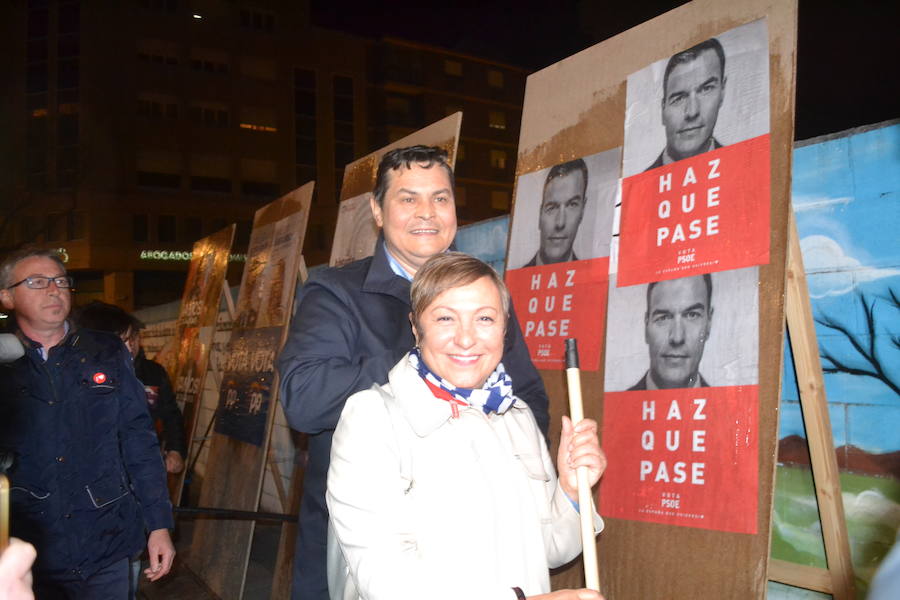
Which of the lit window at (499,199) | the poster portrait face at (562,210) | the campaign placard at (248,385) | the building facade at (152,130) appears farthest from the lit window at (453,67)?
the poster portrait face at (562,210)

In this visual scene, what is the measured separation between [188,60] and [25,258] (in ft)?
93.4

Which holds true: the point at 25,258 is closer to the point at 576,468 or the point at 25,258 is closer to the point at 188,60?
the point at 576,468

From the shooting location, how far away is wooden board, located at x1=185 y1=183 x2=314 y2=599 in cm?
440

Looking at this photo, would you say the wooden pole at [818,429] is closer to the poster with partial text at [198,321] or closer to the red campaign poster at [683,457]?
the red campaign poster at [683,457]

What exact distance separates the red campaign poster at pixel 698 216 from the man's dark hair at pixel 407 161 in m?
0.68

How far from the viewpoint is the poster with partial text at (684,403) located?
184 centimetres

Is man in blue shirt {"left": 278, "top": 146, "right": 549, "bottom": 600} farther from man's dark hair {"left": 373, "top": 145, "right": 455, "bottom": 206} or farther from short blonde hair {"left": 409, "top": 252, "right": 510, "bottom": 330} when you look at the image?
short blonde hair {"left": 409, "top": 252, "right": 510, "bottom": 330}

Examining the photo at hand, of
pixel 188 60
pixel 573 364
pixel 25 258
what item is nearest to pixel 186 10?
pixel 188 60

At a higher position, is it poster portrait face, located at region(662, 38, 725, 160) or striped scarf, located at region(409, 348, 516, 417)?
poster portrait face, located at region(662, 38, 725, 160)

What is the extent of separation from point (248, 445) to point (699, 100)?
3.69 m

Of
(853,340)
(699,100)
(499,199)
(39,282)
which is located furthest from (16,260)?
(499,199)

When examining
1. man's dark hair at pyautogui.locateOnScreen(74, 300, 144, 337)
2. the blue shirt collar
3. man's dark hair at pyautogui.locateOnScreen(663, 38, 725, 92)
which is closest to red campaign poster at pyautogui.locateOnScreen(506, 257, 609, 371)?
man's dark hair at pyautogui.locateOnScreen(663, 38, 725, 92)

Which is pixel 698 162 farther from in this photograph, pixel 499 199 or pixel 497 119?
pixel 497 119

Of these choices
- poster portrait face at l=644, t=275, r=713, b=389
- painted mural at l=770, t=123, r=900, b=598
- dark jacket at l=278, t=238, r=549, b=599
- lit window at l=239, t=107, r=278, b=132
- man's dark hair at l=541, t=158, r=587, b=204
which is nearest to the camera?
dark jacket at l=278, t=238, r=549, b=599
